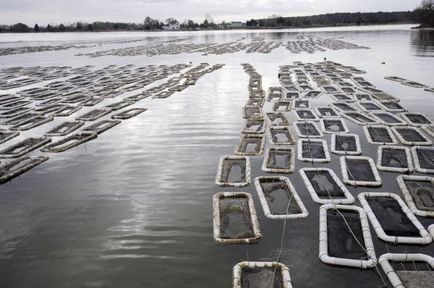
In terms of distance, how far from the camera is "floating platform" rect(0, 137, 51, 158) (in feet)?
36.9

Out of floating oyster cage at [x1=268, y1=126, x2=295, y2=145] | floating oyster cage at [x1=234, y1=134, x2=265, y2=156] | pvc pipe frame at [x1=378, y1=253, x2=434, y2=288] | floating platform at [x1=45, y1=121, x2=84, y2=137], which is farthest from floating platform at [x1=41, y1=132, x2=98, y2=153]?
pvc pipe frame at [x1=378, y1=253, x2=434, y2=288]

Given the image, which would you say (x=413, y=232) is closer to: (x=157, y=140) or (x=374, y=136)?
(x=374, y=136)

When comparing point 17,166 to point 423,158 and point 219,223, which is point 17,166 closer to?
point 219,223

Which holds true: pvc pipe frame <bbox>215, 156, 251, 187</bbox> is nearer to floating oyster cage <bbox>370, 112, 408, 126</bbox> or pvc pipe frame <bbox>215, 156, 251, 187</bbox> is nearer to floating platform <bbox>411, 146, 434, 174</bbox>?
floating platform <bbox>411, 146, 434, 174</bbox>

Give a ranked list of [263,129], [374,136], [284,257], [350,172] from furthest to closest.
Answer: [263,129] → [374,136] → [350,172] → [284,257]

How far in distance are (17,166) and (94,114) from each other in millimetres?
5979

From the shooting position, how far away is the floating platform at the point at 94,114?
50.4 ft

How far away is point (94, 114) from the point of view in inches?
635

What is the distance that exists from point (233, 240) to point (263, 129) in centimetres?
715

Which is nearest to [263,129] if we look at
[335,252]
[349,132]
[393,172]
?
[349,132]

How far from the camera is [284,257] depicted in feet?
20.3

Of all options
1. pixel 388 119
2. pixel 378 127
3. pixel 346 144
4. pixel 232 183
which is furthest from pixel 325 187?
pixel 388 119

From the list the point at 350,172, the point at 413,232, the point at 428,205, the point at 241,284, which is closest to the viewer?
the point at 241,284

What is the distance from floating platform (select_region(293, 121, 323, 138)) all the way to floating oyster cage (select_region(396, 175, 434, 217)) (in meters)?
3.75
